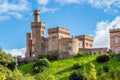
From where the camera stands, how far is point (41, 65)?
375 ft

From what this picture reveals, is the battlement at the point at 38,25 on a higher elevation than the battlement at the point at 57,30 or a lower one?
higher

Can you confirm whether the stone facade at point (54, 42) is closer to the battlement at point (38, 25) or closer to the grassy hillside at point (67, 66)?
the battlement at point (38, 25)

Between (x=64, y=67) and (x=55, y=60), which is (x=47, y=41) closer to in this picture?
(x=55, y=60)

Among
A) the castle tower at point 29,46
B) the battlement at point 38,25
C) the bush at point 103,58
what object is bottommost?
the bush at point 103,58

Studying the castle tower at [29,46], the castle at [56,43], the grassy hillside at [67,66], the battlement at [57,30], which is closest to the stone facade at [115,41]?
the castle at [56,43]

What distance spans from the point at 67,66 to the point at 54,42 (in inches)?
569

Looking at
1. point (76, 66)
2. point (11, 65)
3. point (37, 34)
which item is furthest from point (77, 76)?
point (37, 34)

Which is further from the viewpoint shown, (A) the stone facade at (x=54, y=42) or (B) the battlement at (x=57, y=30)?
(B) the battlement at (x=57, y=30)

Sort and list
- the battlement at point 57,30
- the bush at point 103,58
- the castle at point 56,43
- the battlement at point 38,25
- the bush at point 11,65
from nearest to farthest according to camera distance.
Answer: the bush at point 103,58 → the bush at point 11,65 → the castle at point 56,43 → the battlement at point 57,30 → the battlement at point 38,25

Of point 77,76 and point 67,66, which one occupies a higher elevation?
point 67,66

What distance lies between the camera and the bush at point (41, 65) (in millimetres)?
113019

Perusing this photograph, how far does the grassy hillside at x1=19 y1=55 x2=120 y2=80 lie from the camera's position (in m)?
107

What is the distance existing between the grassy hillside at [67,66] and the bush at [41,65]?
1.13 meters

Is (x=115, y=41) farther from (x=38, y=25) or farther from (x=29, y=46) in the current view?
(x=29, y=46)
